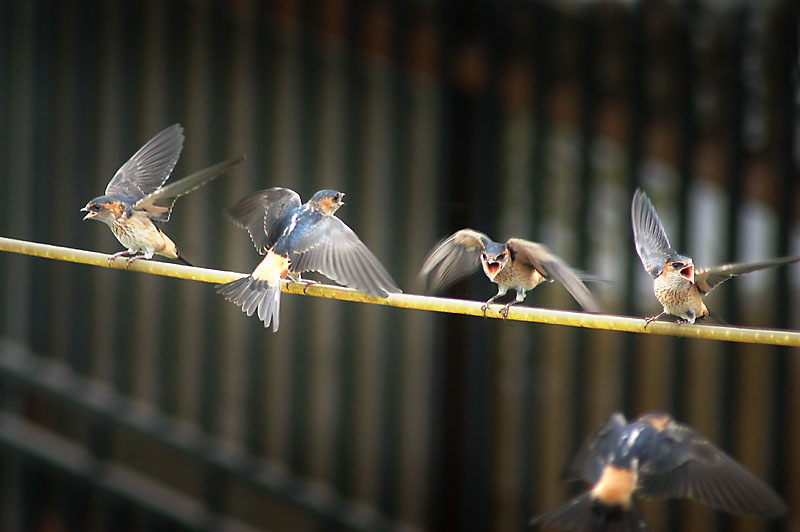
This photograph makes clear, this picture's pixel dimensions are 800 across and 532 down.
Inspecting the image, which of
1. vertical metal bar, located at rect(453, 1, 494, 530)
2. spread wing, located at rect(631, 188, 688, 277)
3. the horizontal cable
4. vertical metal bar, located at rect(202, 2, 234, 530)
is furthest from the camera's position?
vertical metal bar, located at rect(202, 2, 234, 530)

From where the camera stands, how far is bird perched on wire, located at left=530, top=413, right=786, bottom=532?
0.39m

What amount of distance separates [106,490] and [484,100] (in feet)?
3.11

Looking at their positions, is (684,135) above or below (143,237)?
above

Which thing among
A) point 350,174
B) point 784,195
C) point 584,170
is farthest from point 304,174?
point 784,195

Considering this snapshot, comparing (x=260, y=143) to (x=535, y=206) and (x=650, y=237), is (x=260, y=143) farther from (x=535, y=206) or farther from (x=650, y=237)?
(x=650, y=237)

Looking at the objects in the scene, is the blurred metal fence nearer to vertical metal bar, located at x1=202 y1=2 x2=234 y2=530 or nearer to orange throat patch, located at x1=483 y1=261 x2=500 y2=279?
vertical metal bar, located at x1=202 y1=2 x2=234 y2=530

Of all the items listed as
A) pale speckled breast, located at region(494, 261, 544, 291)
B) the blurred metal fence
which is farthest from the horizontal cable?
the blurred metal fence

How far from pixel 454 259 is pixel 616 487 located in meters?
0.13

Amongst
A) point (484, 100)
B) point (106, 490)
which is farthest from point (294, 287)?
point (106, 490)

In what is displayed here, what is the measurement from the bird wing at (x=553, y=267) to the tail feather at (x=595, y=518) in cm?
10

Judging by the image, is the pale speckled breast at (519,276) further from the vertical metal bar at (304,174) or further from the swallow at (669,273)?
the vertical metal bar at (304,174)

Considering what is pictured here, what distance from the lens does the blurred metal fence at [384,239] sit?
51.2 inches

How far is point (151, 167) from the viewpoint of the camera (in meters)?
0.39

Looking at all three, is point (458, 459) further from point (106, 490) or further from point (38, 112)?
point (38, 112)
